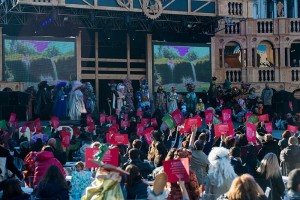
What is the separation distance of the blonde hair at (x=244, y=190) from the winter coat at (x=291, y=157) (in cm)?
425

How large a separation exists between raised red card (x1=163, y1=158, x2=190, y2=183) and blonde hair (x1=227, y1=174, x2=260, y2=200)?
124 cm

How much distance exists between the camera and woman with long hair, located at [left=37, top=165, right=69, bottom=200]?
705cm

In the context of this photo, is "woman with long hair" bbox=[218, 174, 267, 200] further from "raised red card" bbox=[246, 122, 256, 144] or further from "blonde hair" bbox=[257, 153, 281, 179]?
"raised red card" bbox=[246, 122, 256, 144]

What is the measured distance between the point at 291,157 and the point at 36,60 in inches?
661

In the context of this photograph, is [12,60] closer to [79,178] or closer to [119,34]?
[119,34]

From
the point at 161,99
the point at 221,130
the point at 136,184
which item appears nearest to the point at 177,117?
the point at 221,130

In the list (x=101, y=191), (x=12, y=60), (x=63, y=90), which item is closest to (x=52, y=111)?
(x=63, y=90)

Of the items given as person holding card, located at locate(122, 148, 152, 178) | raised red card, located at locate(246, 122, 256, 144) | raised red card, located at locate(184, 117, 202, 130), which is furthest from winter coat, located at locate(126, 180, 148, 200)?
raised red card, located at locate(184, 117, 202, 130)

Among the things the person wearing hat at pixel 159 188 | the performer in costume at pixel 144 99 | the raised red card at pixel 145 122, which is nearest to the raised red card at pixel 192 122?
the raised red card at pixel 145 122

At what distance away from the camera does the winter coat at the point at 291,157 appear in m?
9.95

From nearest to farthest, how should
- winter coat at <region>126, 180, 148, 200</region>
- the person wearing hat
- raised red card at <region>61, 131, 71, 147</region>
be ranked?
the person wearing hat → winter coat at <region>126, 180, 148, 200</region> → raised red card at <region>61, 131, 71, 147</region>

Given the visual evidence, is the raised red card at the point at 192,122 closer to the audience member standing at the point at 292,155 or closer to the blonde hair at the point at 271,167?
the audience member standing at the point at 292,155

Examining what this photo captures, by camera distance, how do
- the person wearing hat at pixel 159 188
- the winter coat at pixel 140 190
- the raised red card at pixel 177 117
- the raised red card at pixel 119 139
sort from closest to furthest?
the person wearing hat at pixel 159 188 → the winter coat at pixel 140 190 → the raised red card at pixel 119 139 → the raised red card at pixel 177 117

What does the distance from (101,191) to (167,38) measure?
2165 cm
